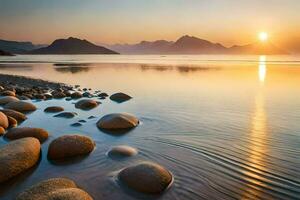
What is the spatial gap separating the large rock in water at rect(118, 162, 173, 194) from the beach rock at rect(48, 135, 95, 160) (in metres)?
2.13

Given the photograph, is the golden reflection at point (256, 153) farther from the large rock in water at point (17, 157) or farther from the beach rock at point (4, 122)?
the beach rock at point (4, 122)

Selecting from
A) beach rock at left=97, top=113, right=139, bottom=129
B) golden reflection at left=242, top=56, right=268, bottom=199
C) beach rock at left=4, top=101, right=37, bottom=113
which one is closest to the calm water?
golden reflection at left=242, top=56, right=268, bottom=199

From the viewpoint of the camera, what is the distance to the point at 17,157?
8320mm

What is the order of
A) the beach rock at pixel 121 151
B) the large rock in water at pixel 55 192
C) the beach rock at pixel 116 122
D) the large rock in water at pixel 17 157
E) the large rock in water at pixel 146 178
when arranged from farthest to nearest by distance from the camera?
the beach rock at pixel 116 122 < the beach rock at pixel 121 151 < the large rock in water at pixel 17 157 < the large rock in water at pixel 146 178 < the large rock in water at pixel 55 192

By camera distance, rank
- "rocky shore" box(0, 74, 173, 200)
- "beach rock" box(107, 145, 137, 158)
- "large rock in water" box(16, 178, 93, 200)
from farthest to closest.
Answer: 1. "beach rock" box(107, 145, 137, 158)
2. "rocky shore" box(0, 74, 173, 200)
3. "large rock in water" box(16, 178, 93, 200)

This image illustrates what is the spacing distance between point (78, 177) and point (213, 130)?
625cm

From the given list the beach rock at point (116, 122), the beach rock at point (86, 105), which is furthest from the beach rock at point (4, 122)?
the beach rock at point (86, 105)

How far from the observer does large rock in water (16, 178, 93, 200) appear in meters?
6.09

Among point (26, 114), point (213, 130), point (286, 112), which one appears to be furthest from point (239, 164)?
point (26, 114)

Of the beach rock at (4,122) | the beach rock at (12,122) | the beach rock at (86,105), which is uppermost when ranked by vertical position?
the beach rock at (4,122)

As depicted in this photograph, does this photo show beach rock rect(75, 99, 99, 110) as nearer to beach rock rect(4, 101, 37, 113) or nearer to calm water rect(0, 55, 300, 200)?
calm water rect(0, 55, 300, 200)

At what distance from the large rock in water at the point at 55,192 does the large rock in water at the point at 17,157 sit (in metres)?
1.54

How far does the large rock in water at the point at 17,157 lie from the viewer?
794 centimetres

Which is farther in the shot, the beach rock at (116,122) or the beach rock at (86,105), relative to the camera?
the beach rock at (86,105)
